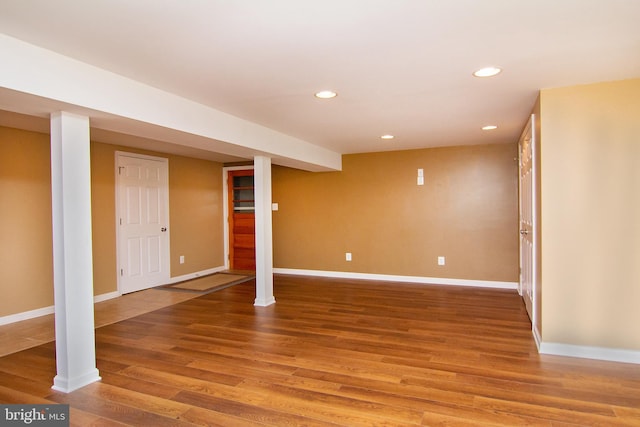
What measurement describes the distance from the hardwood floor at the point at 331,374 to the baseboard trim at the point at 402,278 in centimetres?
125

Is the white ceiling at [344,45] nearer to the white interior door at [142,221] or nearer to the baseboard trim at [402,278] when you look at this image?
the white interior door at [142,221]

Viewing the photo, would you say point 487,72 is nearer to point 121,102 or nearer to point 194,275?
point 121,102

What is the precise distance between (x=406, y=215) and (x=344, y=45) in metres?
4.28

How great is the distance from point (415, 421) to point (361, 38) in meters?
2.16

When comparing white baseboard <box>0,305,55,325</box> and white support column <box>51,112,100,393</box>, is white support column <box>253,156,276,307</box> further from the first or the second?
white baseboard <box>0,305,55,325</box>

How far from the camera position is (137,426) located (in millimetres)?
2199

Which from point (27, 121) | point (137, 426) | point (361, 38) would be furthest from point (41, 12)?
point (27, 121)

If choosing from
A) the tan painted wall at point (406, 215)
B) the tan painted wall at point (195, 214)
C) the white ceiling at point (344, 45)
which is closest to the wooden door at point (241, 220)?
the tan painted wall at point (195, 214)

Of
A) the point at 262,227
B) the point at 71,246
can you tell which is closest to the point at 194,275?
the point at 262,227

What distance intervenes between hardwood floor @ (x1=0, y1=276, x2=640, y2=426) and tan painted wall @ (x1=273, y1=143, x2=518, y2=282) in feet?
4.86

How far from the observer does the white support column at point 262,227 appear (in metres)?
4.78

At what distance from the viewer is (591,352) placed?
3.02m

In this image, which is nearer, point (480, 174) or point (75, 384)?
point (75, 384)

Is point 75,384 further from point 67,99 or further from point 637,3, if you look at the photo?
point 637,3
